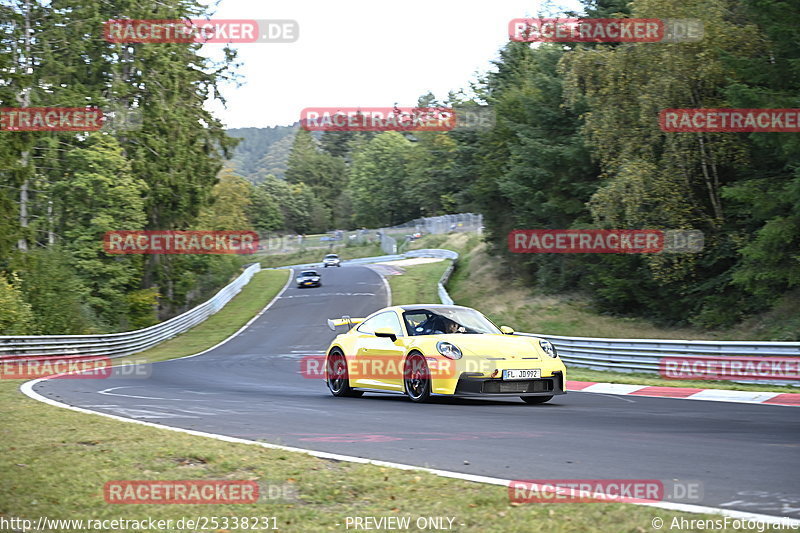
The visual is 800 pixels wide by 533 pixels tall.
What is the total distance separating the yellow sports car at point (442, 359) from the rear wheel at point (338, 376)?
2 centimetres

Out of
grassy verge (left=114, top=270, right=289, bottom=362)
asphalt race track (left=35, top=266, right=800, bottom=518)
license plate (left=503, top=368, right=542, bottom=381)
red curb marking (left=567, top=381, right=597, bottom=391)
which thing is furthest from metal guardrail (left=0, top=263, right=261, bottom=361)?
license plate (left=503, top=368, right=542, bottom=381)

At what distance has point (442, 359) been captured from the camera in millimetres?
11805

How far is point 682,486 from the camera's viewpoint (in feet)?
19.0

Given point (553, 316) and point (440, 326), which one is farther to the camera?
point (553, 316)

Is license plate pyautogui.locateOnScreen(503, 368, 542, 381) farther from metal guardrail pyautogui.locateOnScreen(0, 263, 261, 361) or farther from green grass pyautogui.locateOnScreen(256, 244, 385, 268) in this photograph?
green grass pyautogui.locateOnScreen(256, 244, 385, 268)

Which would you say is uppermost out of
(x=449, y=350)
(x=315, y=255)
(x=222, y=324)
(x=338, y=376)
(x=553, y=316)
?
(x=315, y=255)

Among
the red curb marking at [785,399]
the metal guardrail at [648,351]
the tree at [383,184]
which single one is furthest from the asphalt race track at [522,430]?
the tree at [383,184]

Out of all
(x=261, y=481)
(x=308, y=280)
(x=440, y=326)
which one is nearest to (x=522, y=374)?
(x=440, y=326)

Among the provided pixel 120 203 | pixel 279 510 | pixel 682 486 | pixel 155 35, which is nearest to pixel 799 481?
pixel 682 486

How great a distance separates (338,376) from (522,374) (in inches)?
147

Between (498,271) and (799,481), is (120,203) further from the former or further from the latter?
(799,481)

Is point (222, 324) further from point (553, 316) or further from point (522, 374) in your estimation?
point (522, 374)

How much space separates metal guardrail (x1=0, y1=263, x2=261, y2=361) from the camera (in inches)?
1005

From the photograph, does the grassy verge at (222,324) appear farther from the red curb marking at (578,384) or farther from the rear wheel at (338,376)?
the red curb marking at (578,384)
